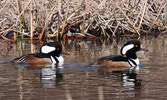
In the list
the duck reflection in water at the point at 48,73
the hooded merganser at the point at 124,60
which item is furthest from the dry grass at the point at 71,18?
the hooded merganser at the point at 124,60

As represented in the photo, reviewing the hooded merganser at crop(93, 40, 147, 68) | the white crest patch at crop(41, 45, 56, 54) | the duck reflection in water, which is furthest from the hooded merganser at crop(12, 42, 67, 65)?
the hooded merganser at crop(93, 40, 147, 68)

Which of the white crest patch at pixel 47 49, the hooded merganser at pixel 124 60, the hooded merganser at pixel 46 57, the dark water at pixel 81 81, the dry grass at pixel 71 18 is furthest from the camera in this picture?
the dry grass at pixel 71 18

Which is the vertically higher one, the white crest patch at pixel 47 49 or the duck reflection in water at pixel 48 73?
the white crest patch at pixel 47 49

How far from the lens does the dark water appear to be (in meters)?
7.23

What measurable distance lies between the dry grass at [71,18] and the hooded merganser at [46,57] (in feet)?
15.0

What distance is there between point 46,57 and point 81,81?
11.1 feet

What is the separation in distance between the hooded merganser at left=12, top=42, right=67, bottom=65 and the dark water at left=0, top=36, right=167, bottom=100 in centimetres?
30

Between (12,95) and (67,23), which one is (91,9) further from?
(12,95)

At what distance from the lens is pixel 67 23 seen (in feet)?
59.6

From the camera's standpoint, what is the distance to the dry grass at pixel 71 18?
17.5m

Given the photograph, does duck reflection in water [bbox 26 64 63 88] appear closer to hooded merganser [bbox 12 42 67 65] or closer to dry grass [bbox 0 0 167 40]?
hooded merganser [bbox 12 42 67 65]

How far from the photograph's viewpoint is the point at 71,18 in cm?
1808

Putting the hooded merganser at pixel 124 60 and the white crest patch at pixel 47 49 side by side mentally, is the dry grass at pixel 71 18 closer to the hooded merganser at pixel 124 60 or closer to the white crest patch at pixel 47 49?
the white crest patch at pixel 47 49

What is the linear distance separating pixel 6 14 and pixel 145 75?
404 inches
